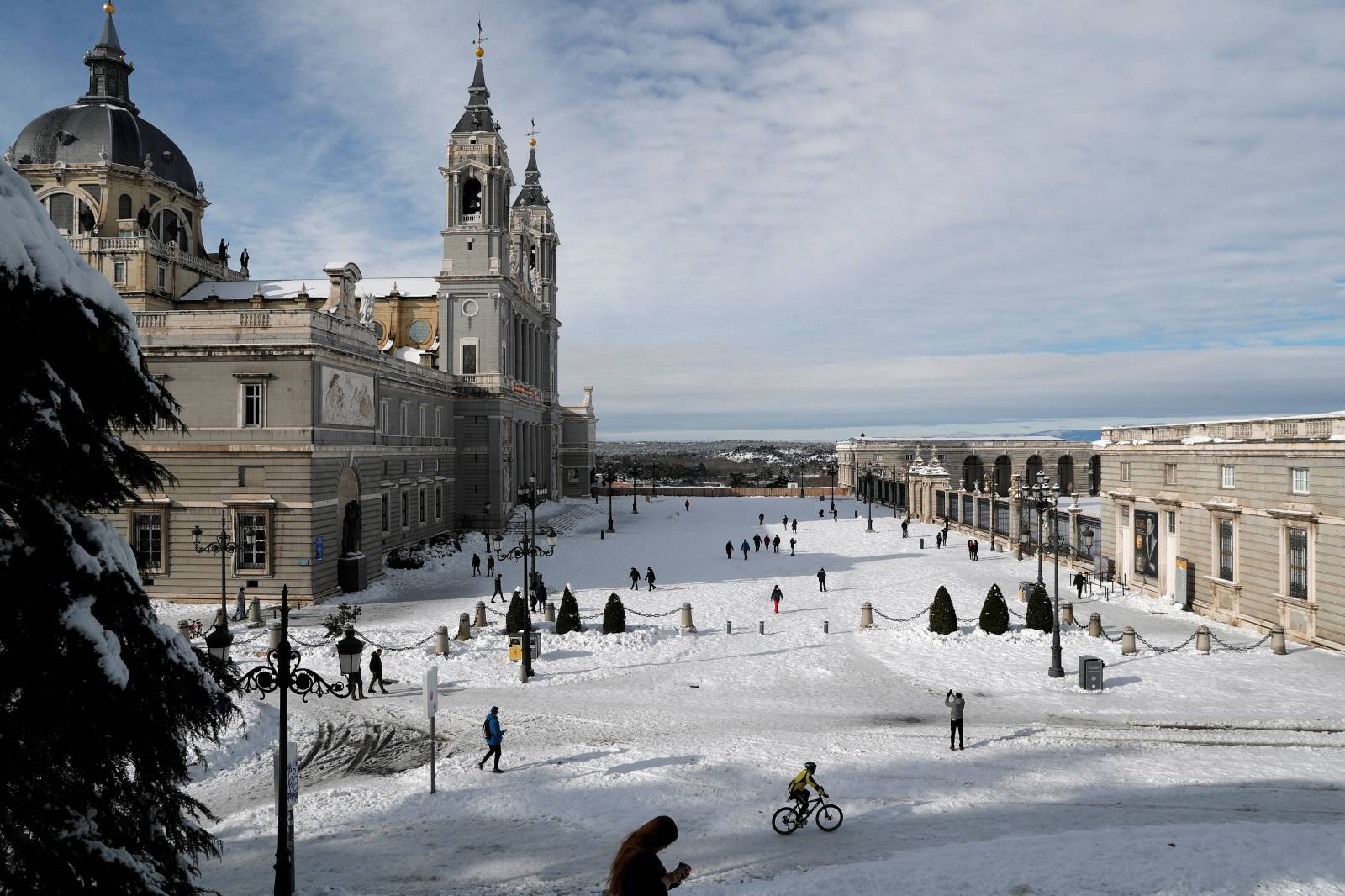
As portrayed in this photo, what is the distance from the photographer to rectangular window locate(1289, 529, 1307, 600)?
87.2 feet

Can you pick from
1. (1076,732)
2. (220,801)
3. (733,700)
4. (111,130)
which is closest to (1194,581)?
(1076,732)

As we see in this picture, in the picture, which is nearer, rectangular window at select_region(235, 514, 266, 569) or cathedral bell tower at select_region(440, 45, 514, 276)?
rectangular window at select_region(235, 514, 266, 569)

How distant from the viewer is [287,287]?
64.4 metres

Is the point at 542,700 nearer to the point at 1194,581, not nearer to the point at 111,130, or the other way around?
the point at 1194,581

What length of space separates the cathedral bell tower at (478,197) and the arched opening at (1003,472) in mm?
68256

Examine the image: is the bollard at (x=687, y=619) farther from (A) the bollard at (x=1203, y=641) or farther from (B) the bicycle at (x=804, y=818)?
(A) the bollard at (x=1203, y=641)

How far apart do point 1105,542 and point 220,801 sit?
38599 millimetres

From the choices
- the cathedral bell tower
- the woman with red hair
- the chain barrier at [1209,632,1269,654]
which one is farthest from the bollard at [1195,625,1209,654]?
the cathedral bell tower

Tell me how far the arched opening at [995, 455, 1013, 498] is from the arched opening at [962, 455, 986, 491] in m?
1.94

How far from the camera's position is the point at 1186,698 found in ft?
68.8

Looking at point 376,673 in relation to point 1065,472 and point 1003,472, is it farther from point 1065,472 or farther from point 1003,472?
point 1065,472

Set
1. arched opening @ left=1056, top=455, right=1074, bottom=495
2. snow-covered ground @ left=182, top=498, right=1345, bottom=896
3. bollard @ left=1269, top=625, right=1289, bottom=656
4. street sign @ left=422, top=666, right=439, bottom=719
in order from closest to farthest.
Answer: snow-covered ground @ left=182, top=498, right=1345, bottom=896 → street sign @ left=422, top=666, right=439, bottom=719 → bollard @ left=1269, top=625, right=1289, bottom=656 → arched opening @ left=1056, top=455, right=1074, bottom=495

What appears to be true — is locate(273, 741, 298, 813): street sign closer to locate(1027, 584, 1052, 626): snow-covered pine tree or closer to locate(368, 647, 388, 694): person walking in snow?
locate(368, 647, 388, 694): person walking in snow

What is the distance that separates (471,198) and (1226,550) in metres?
51.2
